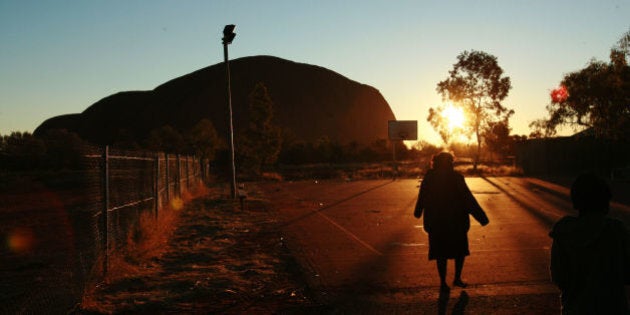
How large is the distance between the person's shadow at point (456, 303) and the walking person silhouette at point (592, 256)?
2872mm

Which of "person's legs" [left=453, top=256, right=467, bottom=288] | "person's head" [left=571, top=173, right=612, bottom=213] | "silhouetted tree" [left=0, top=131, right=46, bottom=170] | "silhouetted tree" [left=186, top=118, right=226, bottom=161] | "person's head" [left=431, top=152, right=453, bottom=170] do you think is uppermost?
"silhouetted tree" [left=186, top=118, right=226, bottom=161]

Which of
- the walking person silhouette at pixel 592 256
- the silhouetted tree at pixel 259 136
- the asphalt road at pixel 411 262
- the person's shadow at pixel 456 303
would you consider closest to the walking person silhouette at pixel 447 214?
the person's shadow at pixel 456 303

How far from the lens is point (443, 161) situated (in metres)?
7.95

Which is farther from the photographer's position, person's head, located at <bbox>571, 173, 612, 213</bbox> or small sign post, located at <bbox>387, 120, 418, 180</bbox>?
small sign post, located at <bbox>387, 120, 418, 180</bbox>

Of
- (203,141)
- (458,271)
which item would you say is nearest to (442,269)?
(458,271)

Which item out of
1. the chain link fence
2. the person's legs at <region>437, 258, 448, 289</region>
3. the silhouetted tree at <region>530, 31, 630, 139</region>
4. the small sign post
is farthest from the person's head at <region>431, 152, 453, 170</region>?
the small sign post

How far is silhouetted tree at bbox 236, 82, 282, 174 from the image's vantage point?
182 feet

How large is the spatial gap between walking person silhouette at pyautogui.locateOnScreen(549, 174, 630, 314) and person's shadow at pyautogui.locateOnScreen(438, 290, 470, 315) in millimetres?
2872

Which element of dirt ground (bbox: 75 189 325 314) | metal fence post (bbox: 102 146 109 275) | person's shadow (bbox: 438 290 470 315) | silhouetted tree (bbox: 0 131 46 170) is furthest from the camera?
silhouetted tree (bbox: 0 131 46 170)

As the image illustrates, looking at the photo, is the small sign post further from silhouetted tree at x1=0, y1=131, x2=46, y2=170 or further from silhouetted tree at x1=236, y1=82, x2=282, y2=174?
silhouetted tree at x1=0, y1=131, x2=46, y2=170

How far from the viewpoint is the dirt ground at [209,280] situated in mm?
7137

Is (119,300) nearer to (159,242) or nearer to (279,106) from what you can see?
(159,242)

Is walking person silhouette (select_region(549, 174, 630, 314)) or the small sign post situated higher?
the small sign post

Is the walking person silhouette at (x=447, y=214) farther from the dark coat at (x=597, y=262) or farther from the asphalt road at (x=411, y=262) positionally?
the dark coat at (x=597, y=262)
